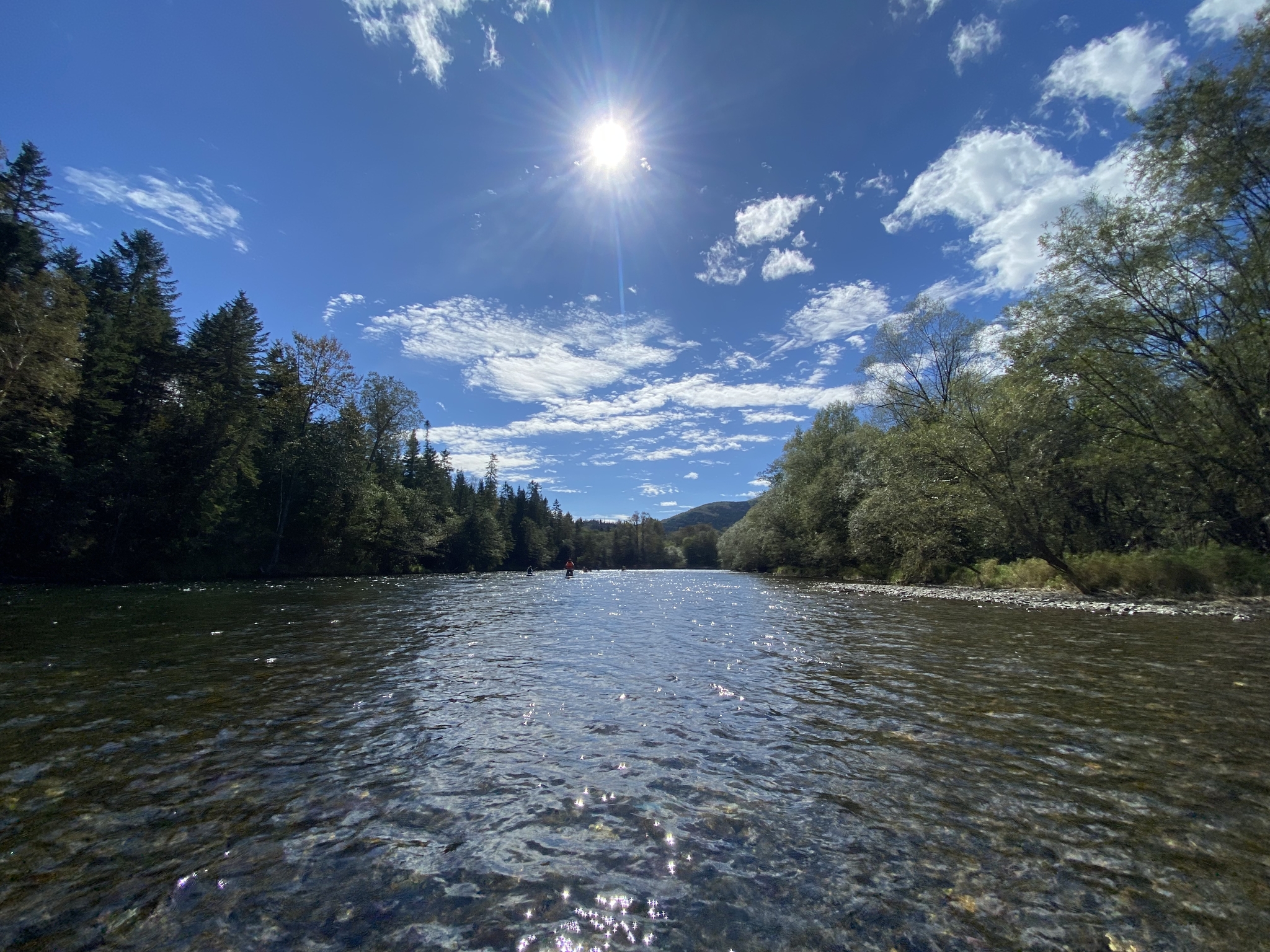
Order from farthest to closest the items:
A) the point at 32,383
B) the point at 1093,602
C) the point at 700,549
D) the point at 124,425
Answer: the point at 700,549 → the point at 124,425 → the point at 32,383 → the point at 1093,602

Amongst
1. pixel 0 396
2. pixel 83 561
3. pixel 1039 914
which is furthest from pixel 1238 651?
pixel 83 561

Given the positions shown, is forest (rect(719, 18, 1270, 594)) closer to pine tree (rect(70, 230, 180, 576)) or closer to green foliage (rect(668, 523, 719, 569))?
pine tree (rect(70, 230, 180, 576))

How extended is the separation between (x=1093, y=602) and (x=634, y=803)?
958 inches

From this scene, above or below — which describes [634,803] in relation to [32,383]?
below

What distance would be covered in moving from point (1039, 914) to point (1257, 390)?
2516 cm

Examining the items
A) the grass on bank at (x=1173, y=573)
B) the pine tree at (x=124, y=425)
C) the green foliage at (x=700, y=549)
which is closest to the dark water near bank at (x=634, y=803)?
the grass on bank at (x=1173, y=573)

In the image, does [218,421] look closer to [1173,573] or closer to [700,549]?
[1173,573]

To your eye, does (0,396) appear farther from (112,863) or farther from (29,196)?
(112,863)

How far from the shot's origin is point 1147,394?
21.0 m

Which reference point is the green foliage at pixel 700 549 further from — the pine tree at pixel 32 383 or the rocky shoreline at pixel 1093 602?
the pine tree at pixel 32 383

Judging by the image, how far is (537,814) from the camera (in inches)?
185

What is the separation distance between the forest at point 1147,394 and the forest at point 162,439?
45181 millimetres

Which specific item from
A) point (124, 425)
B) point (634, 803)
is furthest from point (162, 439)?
point (634, 803)

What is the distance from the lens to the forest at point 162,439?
27.3 meters
